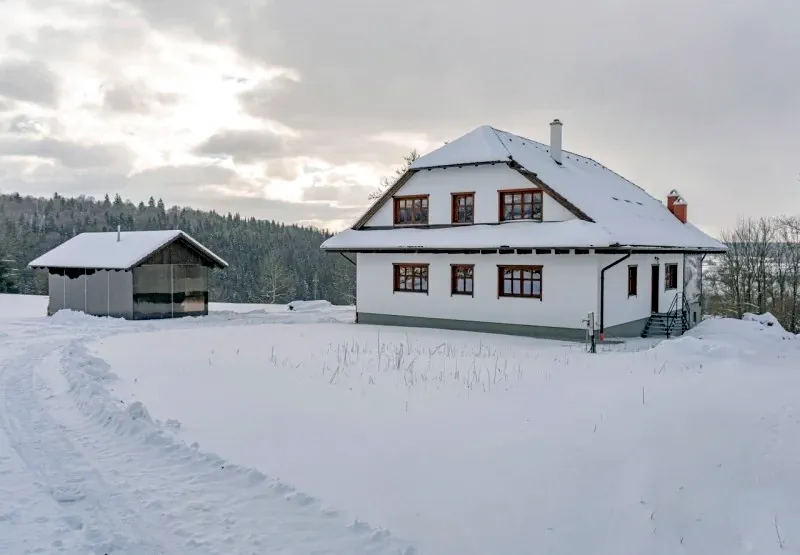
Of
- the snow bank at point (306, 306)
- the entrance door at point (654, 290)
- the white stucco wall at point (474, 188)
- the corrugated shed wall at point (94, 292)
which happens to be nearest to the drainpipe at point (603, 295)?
the white stucco wall at point (474, 188)

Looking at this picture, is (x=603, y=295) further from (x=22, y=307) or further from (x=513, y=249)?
(x=22, y=307)

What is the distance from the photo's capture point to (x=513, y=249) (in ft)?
61.7

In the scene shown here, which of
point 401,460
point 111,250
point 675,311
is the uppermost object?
point 111,250

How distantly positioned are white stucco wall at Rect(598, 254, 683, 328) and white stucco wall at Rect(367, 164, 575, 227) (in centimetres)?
240

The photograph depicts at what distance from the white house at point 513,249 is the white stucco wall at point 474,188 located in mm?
37

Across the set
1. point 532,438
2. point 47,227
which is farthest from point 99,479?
point 47,227

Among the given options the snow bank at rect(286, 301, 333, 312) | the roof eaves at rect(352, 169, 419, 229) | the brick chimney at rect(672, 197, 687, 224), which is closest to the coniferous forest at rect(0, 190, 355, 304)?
the snow bank at rect(286, 301, 333, 312)

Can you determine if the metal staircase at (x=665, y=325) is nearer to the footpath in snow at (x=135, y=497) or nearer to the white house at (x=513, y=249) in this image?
the white house at (x=513, y=249)

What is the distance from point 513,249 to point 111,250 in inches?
657

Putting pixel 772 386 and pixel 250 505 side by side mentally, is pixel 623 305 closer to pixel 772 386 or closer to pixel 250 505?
pixel 772 386

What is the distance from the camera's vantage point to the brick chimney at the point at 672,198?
28.9 m

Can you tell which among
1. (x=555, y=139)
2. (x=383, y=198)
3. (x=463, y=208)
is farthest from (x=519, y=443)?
(x=555, y=139)

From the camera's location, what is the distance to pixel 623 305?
65.3 feet

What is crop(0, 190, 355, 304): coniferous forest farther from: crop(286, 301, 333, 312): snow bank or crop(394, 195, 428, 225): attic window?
crop(394, 195, 428, 225): attic window
